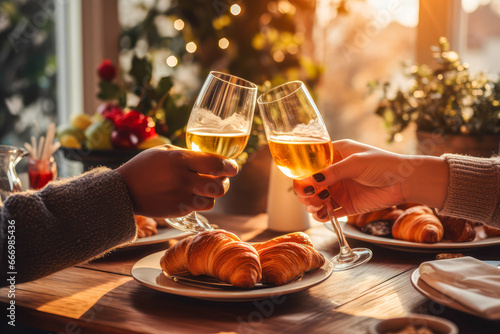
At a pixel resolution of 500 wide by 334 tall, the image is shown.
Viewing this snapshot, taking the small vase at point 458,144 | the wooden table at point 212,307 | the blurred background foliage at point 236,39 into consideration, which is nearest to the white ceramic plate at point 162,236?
the wooden table at point 212,307

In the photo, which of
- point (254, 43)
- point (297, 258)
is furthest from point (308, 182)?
point (254, 43)

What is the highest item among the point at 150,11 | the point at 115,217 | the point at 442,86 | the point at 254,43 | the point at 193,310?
the point at 150,11

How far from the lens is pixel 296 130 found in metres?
1.10

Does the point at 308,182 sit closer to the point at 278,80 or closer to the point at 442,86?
the point at 278,80

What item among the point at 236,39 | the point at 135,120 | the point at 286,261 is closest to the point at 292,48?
the point at 236,39

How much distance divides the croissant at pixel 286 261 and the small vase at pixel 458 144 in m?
0.90

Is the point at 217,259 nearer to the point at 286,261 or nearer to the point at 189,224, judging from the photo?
the point at 286,261

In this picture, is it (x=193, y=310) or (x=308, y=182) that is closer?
(x=193, y=310)

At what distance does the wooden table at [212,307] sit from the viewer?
0.87 metres

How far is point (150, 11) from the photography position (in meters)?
3.21

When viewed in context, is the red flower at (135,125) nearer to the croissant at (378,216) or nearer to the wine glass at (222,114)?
the wine glass at (222,114)

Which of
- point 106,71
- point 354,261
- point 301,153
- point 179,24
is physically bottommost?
point 354,261

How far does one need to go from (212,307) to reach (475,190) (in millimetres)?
621

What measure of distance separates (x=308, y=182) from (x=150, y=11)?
2313mm
